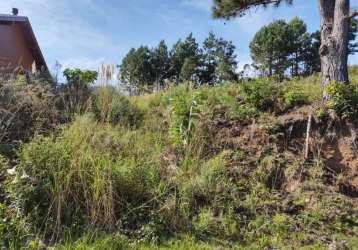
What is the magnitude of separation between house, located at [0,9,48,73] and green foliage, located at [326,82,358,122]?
7492 millimetres

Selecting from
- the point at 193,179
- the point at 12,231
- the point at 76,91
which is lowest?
the point at 12,231

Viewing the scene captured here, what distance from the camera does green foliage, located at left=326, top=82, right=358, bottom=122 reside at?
16.5ft

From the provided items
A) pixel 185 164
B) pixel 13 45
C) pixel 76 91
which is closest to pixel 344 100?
pixel 185 164

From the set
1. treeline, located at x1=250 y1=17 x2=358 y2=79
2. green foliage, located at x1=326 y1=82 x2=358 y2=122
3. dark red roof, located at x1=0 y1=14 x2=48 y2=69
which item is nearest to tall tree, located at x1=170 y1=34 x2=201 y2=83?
treeline, located at x1=250 y1=17 x2=358 y2=79

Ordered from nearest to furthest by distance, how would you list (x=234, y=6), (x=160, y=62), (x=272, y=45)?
(x=234, y=6)
(x=272, y=45)
(x=160, y=62)

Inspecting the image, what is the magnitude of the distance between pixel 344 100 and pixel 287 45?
1587 centimetres

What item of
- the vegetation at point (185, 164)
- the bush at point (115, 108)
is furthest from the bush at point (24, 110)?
the bush at point (115, 108)

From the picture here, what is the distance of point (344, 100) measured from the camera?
5.06 m

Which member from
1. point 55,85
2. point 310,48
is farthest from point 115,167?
point 310,48

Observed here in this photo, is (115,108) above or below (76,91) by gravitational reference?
below

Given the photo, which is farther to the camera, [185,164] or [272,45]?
[272,45]

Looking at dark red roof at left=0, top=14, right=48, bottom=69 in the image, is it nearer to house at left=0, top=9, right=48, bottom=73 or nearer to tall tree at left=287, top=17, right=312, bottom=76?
house at left=0, top=9, right=48, bottom=73

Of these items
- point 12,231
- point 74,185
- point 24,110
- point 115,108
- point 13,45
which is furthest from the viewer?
point 13,45

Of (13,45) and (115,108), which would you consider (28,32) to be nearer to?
(13,45)
